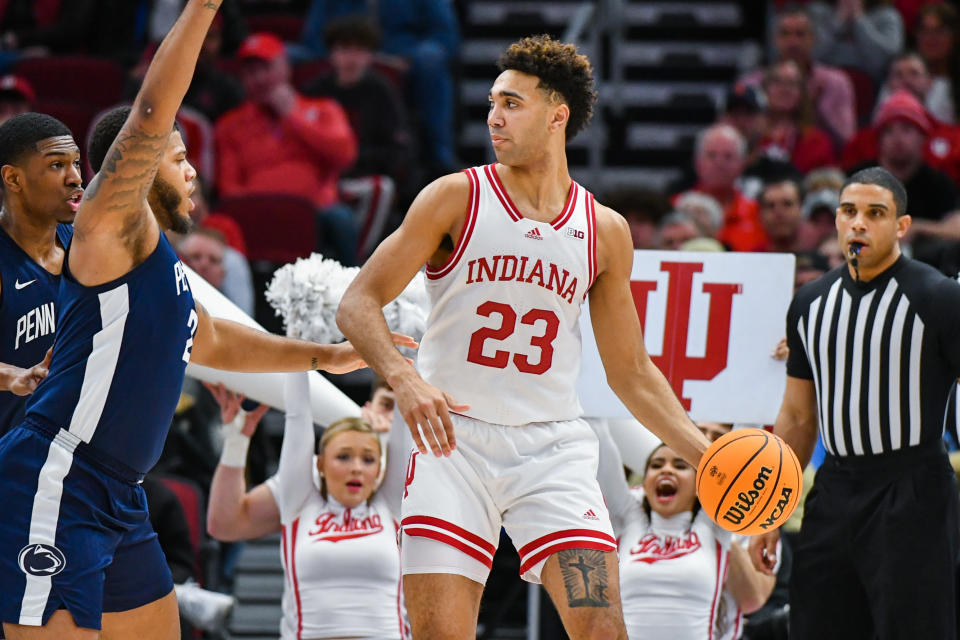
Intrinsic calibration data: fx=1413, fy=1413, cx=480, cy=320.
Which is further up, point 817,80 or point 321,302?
point 817,80

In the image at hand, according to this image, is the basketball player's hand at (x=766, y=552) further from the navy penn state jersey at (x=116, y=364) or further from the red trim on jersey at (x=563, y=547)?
the navy penn state jersey at (x=116, y=364)

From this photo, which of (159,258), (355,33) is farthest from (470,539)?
(355,33)

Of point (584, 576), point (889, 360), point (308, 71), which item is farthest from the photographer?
point (308, 71)

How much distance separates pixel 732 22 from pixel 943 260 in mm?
4727

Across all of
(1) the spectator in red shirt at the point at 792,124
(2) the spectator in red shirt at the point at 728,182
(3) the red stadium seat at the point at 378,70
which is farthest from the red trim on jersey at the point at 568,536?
(3) the red stadium seat at the point at 378,70

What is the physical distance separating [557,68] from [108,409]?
175 centimetres

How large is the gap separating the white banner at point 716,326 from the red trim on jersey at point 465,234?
1816 millimetres

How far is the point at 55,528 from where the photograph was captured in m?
3.87

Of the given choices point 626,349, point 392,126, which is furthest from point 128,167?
point 392,126

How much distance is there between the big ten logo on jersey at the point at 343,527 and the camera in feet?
19.6

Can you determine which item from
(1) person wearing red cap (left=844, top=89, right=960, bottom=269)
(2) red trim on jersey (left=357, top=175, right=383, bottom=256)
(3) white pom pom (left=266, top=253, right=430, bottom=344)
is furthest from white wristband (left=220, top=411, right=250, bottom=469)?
→ (1) person wearing red cap (left=844, top=89, right=960, bottom=269)

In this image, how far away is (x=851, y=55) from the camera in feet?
37.1

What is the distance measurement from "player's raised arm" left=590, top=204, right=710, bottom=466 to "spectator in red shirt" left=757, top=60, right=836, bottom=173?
18.9 feet

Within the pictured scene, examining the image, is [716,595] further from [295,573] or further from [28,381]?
[28,381]
